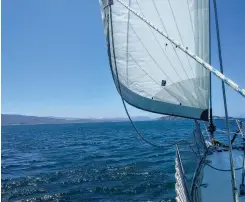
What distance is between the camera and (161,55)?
530 cm

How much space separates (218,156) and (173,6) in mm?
5271

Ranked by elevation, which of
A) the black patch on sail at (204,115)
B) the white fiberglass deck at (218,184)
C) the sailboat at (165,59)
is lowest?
the white fiberglass deck at (218,184)

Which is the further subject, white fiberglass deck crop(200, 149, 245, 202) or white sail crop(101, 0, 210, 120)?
white sail crop(101, 0, 210, 120)

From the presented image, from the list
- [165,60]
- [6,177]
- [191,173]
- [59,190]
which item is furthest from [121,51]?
[6,177]

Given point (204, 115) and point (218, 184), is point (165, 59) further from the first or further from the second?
point (218, 184)

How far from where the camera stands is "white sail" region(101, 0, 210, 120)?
5215 mm

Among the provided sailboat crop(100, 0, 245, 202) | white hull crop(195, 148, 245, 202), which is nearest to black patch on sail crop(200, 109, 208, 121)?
sailboat crop(100, 0, 245, 202)

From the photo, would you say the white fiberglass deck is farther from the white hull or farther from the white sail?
the white sail

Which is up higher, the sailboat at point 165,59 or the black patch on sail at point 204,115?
the sailboat at point 165,59

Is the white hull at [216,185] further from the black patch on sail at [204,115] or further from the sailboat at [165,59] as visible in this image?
the black patch on sail at [204,115]

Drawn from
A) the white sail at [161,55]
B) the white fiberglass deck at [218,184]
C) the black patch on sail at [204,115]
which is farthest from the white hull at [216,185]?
the white sail at [161,55]

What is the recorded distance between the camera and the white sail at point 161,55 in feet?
17.1

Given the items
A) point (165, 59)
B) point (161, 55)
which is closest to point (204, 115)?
point (165, 59)

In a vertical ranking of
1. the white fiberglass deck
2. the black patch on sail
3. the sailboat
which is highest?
the sailboat
